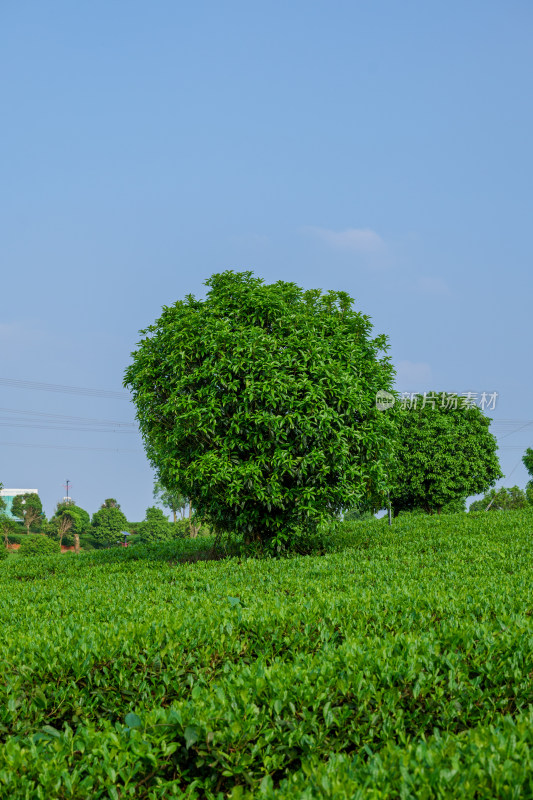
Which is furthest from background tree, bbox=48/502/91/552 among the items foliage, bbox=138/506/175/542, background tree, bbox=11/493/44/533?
background tree, bbox=11/493/44/533

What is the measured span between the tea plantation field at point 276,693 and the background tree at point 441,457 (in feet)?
89.4

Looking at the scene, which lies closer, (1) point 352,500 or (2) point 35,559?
(1) point 352,500

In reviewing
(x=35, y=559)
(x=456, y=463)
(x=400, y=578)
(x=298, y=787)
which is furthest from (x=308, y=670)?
(x=456, y=463)

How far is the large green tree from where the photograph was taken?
1398 cm

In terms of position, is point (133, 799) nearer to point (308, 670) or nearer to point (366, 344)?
point (308, 670)

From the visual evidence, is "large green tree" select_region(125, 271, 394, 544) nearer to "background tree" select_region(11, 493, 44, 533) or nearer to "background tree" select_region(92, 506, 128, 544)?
"background tree" select_region(92, 506, 128, 544)

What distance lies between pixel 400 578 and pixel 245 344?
7261mm

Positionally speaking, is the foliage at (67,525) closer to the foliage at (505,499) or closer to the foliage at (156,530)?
the foliage at (156,530)

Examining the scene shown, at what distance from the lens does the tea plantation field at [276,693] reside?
3.45m

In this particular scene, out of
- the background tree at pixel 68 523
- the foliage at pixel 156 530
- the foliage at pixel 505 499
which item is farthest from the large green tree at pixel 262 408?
the background tree at pixel 68 523

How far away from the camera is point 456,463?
35.0 metres

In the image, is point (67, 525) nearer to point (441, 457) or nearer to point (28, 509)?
point (28, 509)

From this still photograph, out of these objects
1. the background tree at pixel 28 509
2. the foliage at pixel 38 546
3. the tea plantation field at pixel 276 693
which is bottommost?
the foliage at pixel 38 546

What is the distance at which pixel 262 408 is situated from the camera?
1420 centimetres
